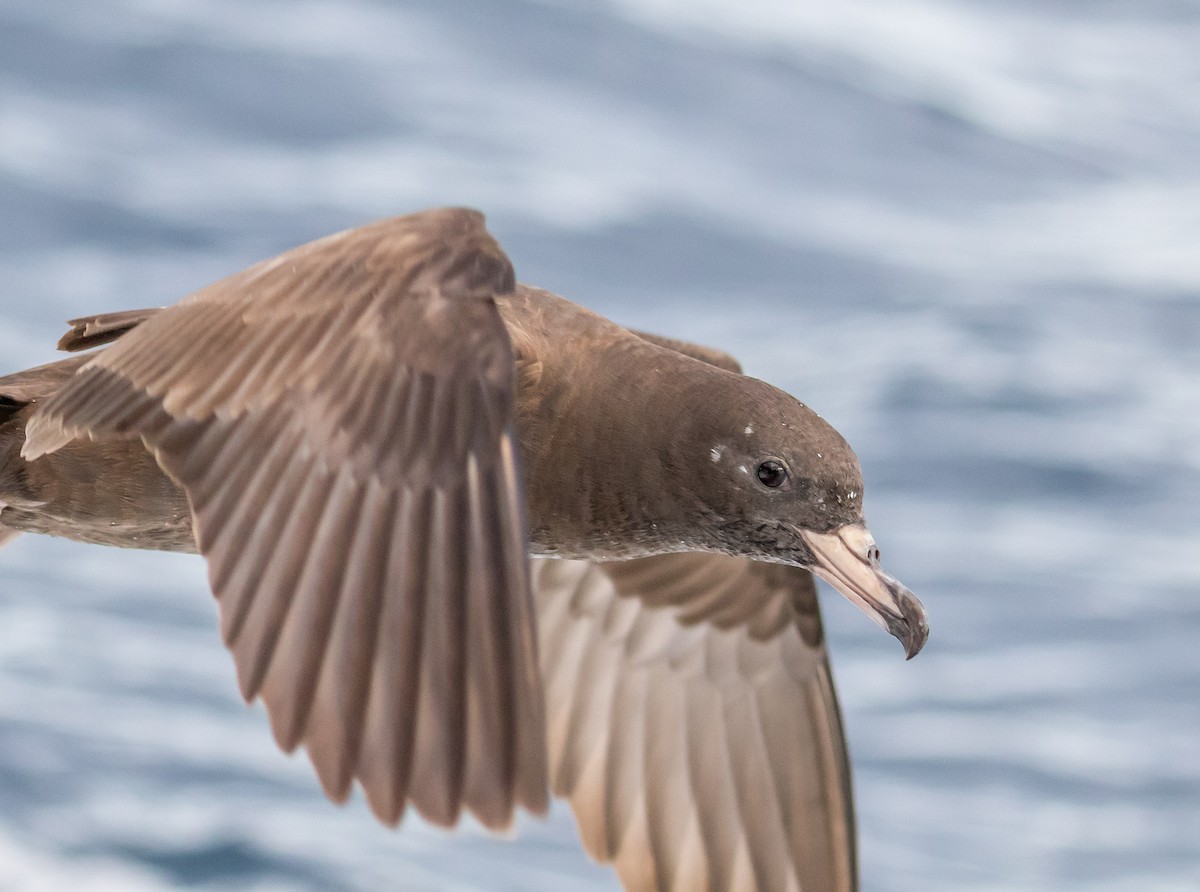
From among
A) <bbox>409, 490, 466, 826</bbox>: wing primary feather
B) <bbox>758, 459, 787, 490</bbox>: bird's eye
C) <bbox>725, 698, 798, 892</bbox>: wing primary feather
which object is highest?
<bbox>758, 459, 787, 490</bbox>: bird's eye

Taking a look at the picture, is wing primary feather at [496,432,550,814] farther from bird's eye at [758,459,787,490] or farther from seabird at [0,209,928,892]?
bird's eye at [758,459,787,490]

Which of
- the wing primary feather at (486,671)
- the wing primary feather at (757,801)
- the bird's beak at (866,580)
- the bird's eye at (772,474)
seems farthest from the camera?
the wing primary feather at (757,801)

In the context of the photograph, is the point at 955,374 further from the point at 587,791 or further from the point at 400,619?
the point at 400,619

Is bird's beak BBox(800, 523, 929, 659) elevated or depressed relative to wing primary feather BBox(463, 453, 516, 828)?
elevated

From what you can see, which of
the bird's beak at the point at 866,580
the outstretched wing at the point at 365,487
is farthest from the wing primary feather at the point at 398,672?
the bird's beak at the point at 866,580

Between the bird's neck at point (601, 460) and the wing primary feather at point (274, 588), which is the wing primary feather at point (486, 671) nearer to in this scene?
the wing primary feather at point (274, 588)

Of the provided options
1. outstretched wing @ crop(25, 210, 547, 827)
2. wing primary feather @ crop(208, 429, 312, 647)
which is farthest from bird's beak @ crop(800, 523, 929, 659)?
wing primary feather @ crop(208, 429, 312, 647)

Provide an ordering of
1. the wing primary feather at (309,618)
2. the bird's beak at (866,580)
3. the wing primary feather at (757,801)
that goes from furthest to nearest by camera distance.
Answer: the wing primary feather at (757,801), the bird's beak at (866,580), the wing primary feather at (309,618)
